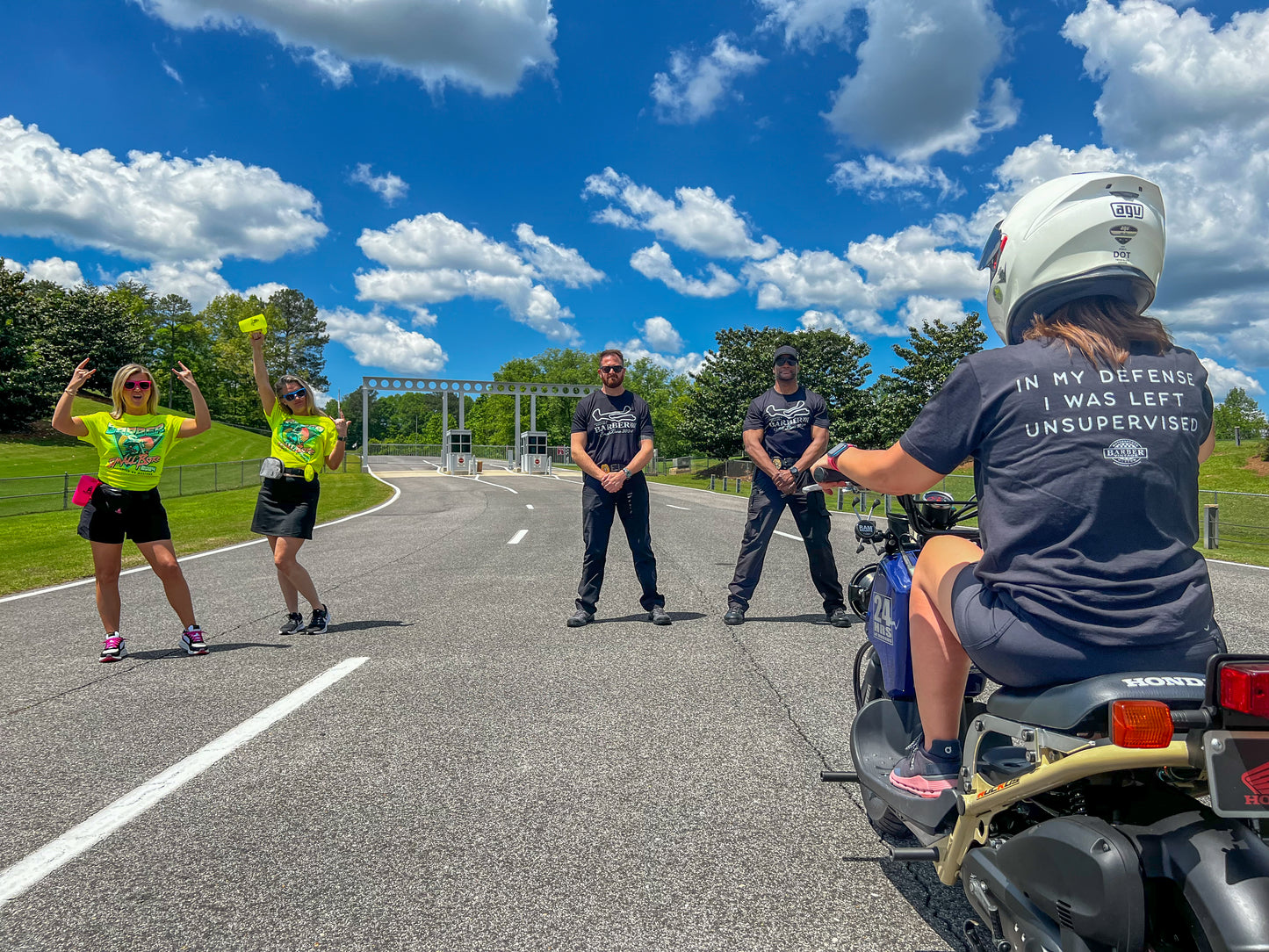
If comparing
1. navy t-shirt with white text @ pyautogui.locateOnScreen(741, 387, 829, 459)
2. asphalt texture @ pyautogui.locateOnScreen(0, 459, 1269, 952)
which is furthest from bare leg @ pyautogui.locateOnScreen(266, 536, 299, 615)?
navy t-shirt with white text @ pyautogui.locateOnScreen(741, 387, 829, 459)

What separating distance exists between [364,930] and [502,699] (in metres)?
2.23

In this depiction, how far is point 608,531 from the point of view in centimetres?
660

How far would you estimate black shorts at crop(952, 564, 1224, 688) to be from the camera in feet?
5.95

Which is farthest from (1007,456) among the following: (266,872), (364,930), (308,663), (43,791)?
(308,663)

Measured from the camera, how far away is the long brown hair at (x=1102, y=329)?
1985 mm

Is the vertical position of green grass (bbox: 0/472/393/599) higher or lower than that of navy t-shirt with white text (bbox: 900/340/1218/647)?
lower

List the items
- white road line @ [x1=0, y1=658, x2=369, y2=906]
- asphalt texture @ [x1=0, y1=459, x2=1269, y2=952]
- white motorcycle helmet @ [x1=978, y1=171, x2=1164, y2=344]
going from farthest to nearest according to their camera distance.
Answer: white road line @ [x1=0, y1=658, x2=369, y2=906] → asphalt texture @ [x1=0, y1=459, x2=1269, y2=952] → white motorcycle helmet @ [x1=978, y1=171, x2=1164, y2=344]

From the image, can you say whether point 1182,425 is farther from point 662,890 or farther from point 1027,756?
point 662,890

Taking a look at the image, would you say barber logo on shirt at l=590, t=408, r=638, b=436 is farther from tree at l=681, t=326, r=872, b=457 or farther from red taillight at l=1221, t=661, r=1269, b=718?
tree at l=681, t=326, r=872, b=457

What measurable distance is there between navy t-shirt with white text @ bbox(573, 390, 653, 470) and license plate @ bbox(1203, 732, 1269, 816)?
17.5ft

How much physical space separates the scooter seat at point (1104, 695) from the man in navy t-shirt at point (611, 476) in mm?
4792

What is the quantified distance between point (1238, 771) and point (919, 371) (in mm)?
57018

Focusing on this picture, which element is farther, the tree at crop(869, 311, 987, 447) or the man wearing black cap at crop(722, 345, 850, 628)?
the tree at crop(869, 311, 987, 447)

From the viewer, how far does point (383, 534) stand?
46.6 ft
